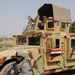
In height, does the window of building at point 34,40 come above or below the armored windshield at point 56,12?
below

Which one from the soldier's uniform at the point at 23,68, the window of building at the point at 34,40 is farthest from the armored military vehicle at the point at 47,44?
the soldier's uniform at the point at 23,68

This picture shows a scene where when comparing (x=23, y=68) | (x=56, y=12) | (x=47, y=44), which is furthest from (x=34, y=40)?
(x=23, y=68)

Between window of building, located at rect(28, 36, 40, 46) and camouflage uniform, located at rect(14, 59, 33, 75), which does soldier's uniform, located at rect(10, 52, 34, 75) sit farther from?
window of building, located at rect(28, 36, 40, 46)

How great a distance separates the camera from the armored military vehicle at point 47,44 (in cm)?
764

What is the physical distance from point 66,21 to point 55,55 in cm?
176

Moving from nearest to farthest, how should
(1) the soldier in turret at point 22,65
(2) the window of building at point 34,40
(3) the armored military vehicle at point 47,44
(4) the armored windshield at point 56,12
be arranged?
1. (1) the soldier in turret at point 22,65
2. (3) the armored military vehicle at point 47,44
3. (2) the window of building at point 34,40
4. (4) the armored windshield at point 56,12

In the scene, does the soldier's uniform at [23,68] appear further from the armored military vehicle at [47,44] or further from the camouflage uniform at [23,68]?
the armored military vehicle at [47,44]

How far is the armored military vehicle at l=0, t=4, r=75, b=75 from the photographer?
7645 mm

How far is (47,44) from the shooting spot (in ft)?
25.8

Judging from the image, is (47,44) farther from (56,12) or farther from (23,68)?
(23,68)

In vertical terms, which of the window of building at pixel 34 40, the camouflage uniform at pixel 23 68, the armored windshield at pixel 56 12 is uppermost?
the armored windshield at pixel 56 12

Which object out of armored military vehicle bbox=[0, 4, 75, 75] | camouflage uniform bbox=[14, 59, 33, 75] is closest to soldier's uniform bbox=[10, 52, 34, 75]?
camouflage uniform bbox=[14, 59, 33, 75]

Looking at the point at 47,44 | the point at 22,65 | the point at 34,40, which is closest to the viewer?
the point at 22,65

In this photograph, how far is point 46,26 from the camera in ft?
28.4
